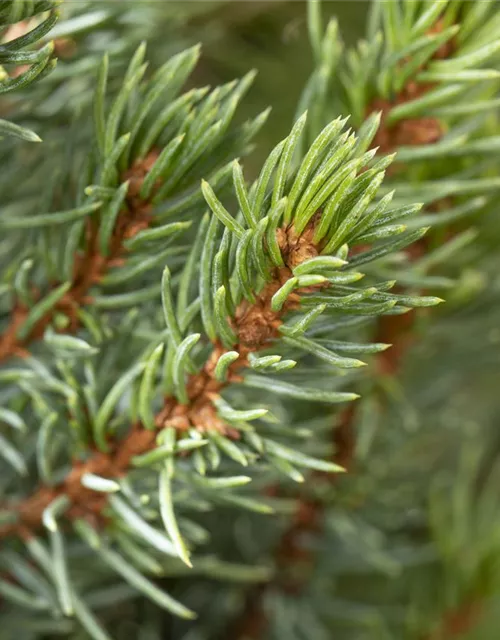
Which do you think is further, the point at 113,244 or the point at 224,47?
the point at 224,47

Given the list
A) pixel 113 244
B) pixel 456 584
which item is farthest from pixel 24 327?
pixel 456 584

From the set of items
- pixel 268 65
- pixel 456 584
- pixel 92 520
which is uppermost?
pixel 268 65

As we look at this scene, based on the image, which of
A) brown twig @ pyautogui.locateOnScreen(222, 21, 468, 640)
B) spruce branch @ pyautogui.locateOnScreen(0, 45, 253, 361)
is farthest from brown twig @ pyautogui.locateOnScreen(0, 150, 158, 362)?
brown twig @ pyautogui.locateOnScreen(222, 21, 468, 640)

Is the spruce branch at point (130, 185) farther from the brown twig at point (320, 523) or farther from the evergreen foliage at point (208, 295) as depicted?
the brown twig at point (320, 523)

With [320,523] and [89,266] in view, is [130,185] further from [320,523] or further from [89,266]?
[320,523]

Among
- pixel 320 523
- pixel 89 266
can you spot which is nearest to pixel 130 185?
pixel 89 266

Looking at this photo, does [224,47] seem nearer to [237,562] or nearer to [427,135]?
[427,135]

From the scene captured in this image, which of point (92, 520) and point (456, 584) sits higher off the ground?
point (92, 520)

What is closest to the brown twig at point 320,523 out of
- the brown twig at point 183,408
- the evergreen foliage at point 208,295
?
the evergreen foliage at point 208,295
